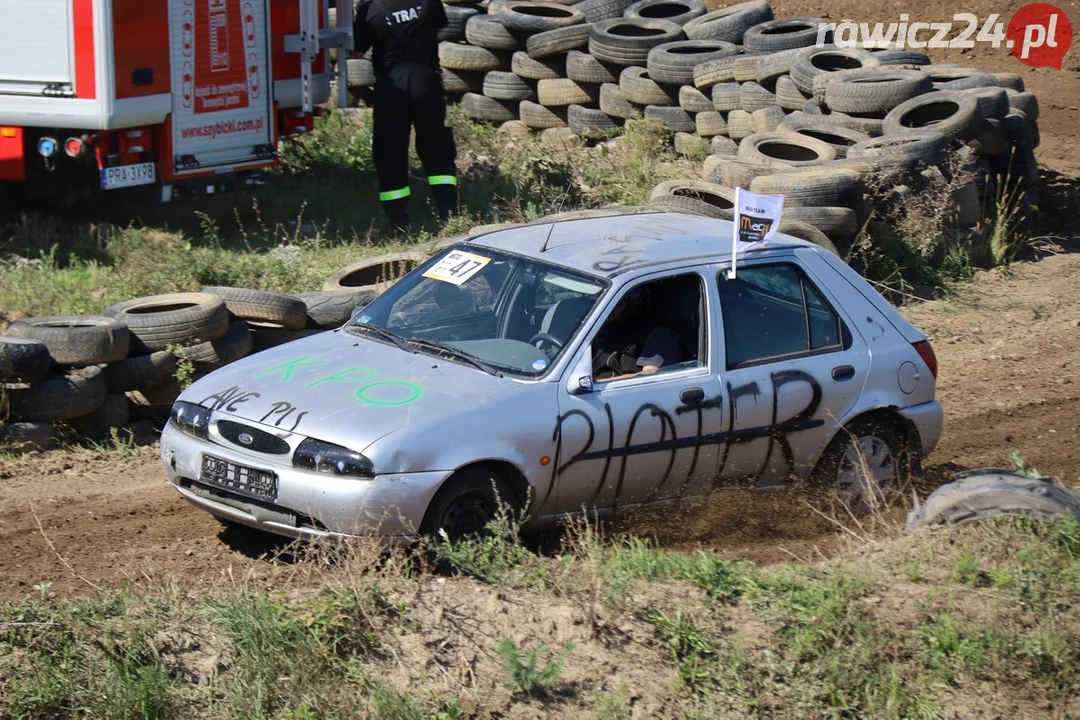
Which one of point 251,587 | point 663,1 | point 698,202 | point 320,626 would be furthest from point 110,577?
point 663,1

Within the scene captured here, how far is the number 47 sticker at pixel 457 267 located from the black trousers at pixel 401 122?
18.9 feet

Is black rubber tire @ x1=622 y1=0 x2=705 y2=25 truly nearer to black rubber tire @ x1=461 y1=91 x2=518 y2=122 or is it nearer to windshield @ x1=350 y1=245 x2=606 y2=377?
black rubber tire @ x1=461 y1=91 x2=518 y2=122

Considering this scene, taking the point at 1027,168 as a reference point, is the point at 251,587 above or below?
below

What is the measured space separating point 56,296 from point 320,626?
19.3 ft

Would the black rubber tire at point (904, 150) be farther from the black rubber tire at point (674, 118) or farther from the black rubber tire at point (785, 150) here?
the black rubber tire at point (674, 118)

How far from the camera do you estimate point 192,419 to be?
18.8 feet

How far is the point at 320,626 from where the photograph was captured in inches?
177

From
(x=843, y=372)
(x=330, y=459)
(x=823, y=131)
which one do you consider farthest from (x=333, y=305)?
(x=823, y=131)

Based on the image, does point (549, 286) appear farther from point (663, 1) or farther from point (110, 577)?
point (663, 1)

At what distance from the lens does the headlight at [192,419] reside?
565cm

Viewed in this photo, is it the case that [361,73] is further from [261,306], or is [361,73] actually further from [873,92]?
[261,306]

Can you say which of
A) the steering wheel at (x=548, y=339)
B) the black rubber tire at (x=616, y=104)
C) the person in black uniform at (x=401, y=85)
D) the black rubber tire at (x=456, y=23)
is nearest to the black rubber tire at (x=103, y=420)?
the steering wheel at (x=548, y=339)

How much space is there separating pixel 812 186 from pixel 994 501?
5217 mm

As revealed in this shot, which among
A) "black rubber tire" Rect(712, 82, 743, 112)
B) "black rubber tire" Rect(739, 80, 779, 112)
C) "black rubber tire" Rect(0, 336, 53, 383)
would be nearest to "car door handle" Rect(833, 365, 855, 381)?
"black rubber tire" Rect(0, 336, 53, 383)
